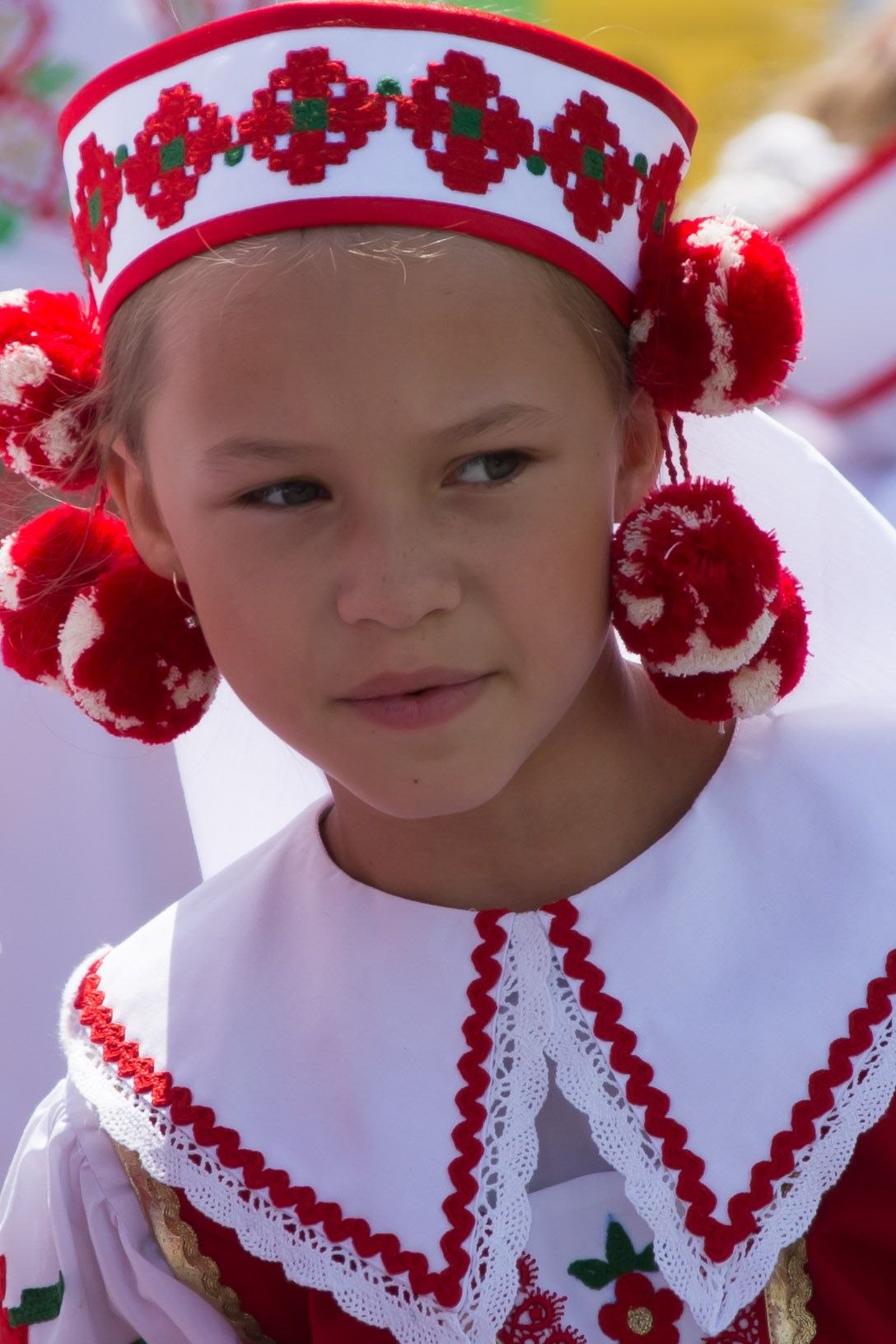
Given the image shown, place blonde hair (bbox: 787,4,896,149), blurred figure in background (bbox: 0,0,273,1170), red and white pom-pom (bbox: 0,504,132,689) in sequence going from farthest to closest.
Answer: blonde hair (bbox: 787,4,896,149) → blurred figure in background (bbox: 0,0,273,1170) → red and white pom-pom (bbox: 0,504,132,689)

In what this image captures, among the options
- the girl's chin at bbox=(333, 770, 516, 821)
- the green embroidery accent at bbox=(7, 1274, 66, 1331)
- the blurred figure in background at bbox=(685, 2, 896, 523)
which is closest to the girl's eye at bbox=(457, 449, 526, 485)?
the girl's chin at bbox=(333, 770, 516, 821)

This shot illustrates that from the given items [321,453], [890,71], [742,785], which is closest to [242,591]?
[321,453]

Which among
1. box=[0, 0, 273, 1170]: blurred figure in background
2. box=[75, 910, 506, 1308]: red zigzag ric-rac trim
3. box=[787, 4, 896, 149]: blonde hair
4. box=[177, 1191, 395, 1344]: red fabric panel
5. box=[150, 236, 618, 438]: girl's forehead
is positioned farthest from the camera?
box=[787, 4, 896, 149]: blonde hair

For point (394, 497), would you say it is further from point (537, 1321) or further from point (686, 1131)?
point (537, 1321)

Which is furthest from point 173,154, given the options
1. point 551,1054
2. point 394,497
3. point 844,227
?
point 844,227

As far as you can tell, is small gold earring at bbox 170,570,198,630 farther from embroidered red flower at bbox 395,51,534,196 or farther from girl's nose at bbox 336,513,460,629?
embroidered red flower at bbox 395,51,534,196

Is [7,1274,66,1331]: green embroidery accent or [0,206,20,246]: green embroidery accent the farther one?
[0,206,20,246]: green embroidery accent

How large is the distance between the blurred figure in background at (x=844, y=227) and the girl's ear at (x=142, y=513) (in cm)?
95

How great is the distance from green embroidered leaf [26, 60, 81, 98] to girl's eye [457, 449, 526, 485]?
1065 millimetres

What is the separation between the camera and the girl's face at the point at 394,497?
1.06 m

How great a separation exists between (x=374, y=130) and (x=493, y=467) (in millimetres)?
254

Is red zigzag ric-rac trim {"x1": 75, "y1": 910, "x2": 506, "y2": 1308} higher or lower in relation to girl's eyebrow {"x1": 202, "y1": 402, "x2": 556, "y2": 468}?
lower

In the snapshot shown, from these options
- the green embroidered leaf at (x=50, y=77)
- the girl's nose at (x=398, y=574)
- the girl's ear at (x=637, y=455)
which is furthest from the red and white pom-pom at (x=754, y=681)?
the green embroidered leaf at (x=50, y=77)

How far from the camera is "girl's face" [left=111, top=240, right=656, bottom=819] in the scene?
1060 millimetres
